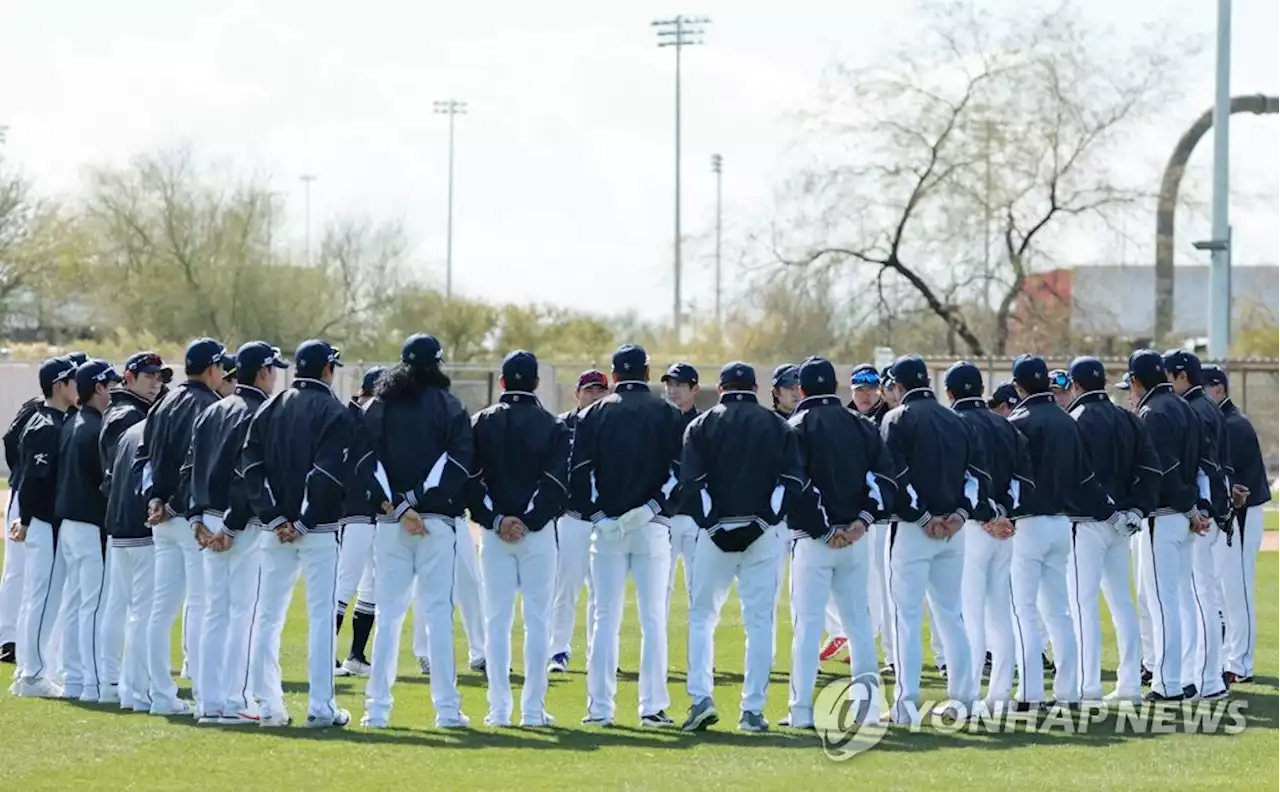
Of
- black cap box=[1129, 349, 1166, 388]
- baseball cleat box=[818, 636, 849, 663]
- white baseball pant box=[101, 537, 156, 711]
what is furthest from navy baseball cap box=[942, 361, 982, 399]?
white baseball pant box=[101, 537, 156, 711]

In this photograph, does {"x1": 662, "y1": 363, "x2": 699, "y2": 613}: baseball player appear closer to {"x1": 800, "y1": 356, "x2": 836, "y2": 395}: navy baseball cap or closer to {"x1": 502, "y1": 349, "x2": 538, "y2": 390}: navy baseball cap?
{"x1": 800, "y1": 356, "x2": 836, "y2": 395}: navy baseball cap

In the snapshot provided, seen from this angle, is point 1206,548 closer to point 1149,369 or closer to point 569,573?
point 1149,369

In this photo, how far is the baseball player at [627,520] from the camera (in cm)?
1132

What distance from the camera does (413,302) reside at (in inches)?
2608

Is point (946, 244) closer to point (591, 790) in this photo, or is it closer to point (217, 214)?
point (217, 214)

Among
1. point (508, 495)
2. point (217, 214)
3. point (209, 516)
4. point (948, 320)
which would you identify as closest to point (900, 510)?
point (508, 495)

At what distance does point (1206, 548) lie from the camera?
43.7ft

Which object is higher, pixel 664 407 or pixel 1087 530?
pixel 664 407

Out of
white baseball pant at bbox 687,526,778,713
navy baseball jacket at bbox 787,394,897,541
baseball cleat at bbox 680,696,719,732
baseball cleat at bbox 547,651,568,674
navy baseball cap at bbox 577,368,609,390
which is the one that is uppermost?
navy baseball cap at bbox 577,368,609,390

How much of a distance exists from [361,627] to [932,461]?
4630 mm

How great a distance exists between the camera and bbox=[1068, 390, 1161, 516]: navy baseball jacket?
12047 mm

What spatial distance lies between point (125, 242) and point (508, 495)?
182 feet

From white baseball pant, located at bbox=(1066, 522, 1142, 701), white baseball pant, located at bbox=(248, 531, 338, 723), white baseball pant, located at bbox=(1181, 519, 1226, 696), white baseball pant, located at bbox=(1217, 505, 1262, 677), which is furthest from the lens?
white baseball pant, located at bbox=(1217, 505, 1262, 677)

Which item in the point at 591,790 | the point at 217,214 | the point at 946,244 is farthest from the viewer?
the point at 217,214
